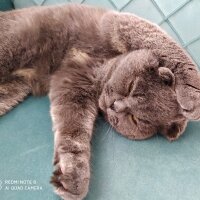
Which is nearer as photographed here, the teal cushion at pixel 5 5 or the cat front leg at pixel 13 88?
the cat front leg at pixel 13 88

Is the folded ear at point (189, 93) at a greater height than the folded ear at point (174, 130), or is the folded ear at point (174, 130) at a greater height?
the folded ear at point (189, 93)

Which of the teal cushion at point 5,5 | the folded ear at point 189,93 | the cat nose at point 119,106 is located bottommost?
the teal cushion at point 5,5

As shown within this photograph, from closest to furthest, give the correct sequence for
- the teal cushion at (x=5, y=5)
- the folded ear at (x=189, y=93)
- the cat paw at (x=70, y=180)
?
the cat paw at (x=70, y=180) → the folded ear at (x=189, y=93) → the teal cushion at (x=5, y=5)

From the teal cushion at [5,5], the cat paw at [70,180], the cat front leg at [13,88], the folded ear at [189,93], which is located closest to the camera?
the cat paw at [70,180]

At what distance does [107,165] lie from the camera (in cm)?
120

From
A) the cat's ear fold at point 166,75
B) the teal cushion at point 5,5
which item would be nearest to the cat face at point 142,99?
the cat's ear fold at point 166,75

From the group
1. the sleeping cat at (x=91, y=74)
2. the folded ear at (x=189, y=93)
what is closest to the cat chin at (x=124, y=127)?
the sleeping cat at (x=91, y=74)

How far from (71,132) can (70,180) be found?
213mm

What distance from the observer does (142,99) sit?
1.21 m

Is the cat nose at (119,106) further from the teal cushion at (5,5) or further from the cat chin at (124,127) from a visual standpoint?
the teal cushion at (5,5)

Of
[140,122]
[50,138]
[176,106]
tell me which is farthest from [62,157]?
[176,106]

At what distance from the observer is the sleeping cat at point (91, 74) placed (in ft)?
3.95

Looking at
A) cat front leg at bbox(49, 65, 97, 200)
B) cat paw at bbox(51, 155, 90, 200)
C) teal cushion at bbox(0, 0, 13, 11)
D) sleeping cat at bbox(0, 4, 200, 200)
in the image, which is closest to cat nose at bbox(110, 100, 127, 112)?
sleeping cat at bbox(0, 4, 200, 200)

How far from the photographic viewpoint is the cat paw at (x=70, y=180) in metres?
1.04
